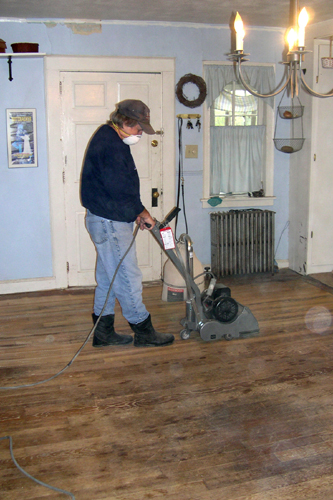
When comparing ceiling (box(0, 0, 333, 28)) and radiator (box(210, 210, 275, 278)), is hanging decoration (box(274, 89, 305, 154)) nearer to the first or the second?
radiator (box(210, 210, 275, 278))

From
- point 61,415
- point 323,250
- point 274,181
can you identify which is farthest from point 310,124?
point 61,415

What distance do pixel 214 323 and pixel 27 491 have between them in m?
1.90

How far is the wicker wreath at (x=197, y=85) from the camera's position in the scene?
16.9ft

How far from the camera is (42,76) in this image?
191 inches

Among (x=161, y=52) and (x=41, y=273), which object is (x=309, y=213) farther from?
(x=41, y=273)

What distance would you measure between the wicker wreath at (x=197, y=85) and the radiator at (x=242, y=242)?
1210mm

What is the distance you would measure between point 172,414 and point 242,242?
10.2 ft

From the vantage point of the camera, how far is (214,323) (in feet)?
12.2

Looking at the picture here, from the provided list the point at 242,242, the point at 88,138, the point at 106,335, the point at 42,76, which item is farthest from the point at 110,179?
the point at 242,242

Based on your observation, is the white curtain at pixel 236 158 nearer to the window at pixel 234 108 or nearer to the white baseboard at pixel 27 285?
the window at pixel 234 108

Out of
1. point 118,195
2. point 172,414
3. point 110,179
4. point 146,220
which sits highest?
point 110,179

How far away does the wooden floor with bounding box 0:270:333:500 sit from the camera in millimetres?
2203

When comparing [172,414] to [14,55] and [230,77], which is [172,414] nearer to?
[14,55]

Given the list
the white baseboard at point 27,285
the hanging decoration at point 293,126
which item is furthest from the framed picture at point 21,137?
the hanging decoration at point 293,126
